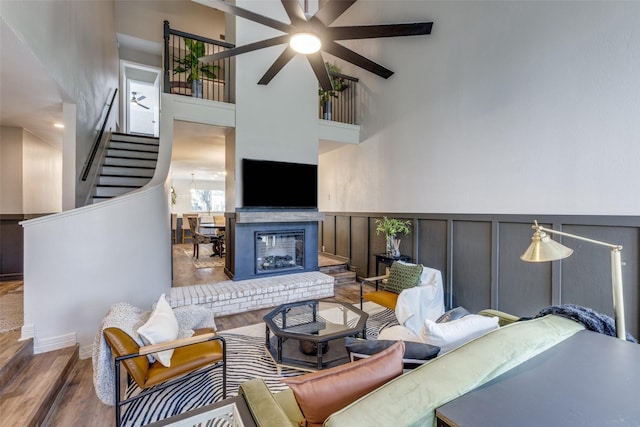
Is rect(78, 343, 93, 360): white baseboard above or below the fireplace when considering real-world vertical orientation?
below

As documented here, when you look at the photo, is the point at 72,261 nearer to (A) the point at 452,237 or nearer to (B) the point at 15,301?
(B) the point at 15,301

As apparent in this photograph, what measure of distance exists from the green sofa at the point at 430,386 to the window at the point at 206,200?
461 inches

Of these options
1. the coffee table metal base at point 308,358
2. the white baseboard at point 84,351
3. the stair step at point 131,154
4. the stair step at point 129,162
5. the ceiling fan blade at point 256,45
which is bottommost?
the white baseboard at point 84,351

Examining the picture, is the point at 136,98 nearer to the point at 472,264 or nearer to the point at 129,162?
the point at 129,162

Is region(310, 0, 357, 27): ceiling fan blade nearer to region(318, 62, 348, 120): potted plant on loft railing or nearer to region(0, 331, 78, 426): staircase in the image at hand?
region(318, 62, 348, 120): potted plant on loft railing

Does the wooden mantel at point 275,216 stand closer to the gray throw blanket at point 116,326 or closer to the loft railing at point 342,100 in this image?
the gray throw blanket at point 116,326

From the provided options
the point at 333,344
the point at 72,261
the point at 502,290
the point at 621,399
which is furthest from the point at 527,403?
the point at 72,261

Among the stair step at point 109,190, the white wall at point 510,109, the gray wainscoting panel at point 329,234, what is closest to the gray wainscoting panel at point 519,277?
the white wall at point 510,109

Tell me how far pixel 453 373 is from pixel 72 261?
3408mm

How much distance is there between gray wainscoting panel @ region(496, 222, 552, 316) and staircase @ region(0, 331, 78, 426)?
4349 millimetres

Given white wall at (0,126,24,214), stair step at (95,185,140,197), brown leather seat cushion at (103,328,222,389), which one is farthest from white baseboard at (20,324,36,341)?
white wall at (0,126,24,214)

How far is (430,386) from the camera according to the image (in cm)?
104

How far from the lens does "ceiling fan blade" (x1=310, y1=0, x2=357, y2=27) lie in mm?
2105

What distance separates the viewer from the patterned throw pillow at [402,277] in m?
3.48
